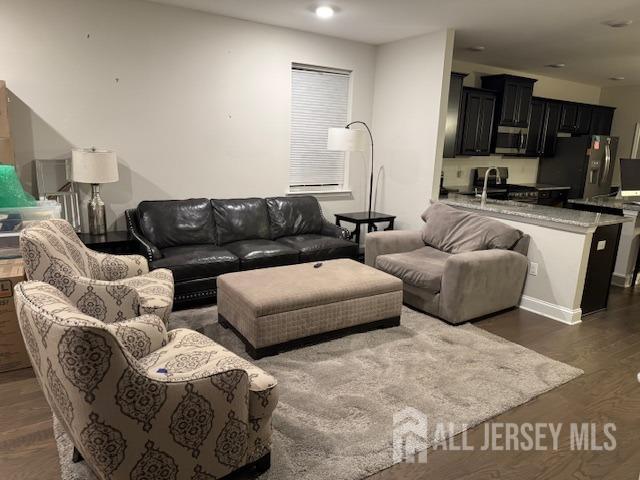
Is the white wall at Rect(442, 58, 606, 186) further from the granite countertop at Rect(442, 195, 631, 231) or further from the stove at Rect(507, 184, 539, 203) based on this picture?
the granite countertop at Rect(442, 195, 631, 231)

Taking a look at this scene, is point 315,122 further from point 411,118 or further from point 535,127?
point 535,127

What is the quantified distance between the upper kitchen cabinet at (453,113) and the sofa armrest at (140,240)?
12.0 feet

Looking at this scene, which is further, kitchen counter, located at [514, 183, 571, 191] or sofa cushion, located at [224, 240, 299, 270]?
kitchen counter, located at [514, 183, 571, 191]

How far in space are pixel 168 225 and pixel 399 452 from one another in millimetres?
2872

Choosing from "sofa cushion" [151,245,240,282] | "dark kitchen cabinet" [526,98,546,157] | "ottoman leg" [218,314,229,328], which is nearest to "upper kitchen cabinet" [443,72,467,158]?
"dark kitchen cabinet" [526,98,546,157]

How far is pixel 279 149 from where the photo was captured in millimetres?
5023

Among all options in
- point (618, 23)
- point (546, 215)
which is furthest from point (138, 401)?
point (618, 23)

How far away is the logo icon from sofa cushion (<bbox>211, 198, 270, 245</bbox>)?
2533mm

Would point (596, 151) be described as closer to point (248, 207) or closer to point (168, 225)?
point (248, 207)

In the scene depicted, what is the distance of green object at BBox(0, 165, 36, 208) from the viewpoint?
124 inches

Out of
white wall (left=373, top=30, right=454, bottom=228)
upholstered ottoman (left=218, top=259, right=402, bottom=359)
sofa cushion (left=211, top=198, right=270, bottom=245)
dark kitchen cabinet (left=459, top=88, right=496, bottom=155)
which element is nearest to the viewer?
upholstered ottoman (left=218, top=259, right=402, bottom=359)

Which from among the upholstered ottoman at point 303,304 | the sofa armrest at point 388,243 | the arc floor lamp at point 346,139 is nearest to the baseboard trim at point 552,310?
the sofa armrest at point 388,243

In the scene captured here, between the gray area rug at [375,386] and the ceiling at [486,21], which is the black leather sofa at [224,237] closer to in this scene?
the gray area rug at [375,386]

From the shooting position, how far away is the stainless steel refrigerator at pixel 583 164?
709 centimetres
